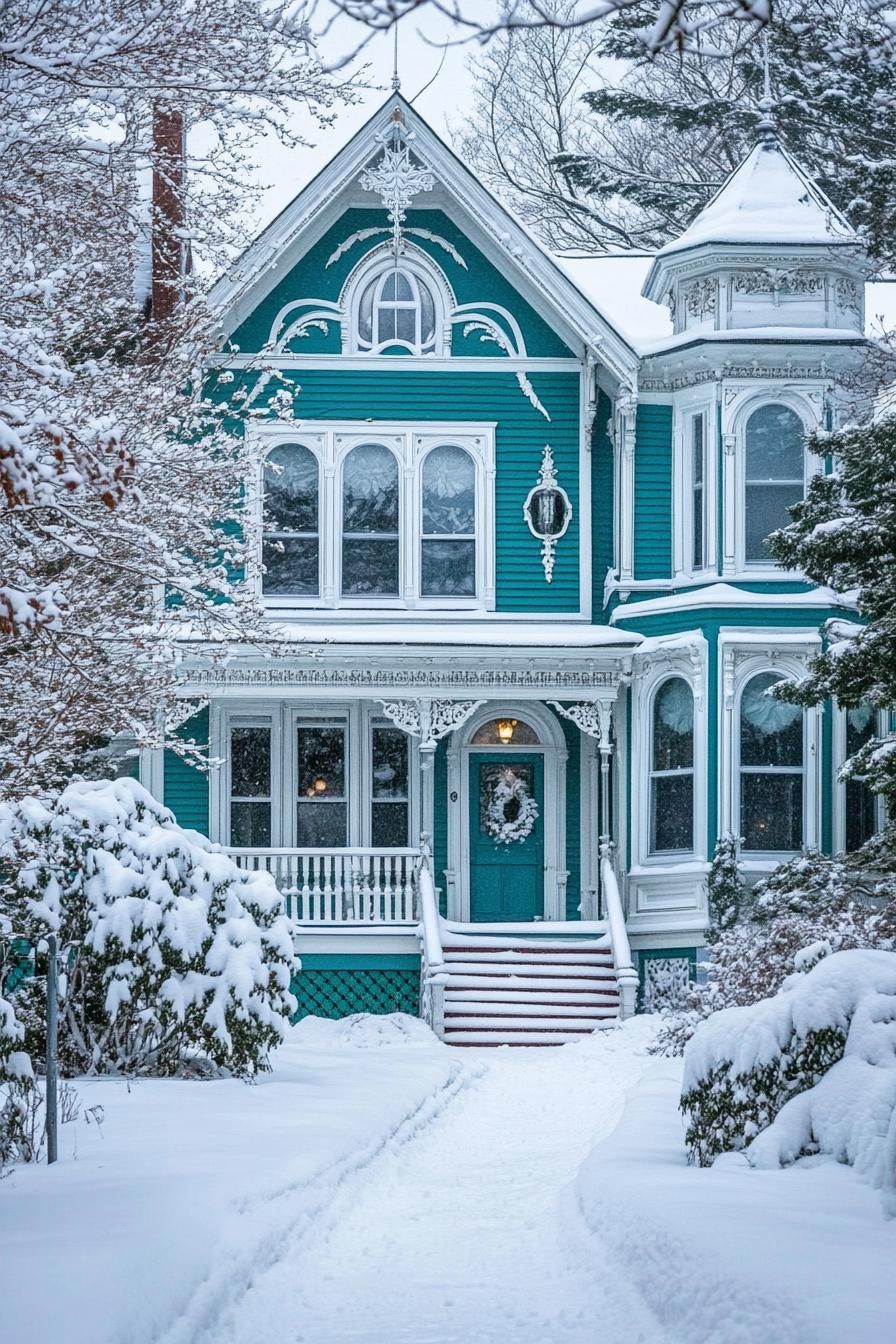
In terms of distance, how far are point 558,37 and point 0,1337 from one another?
108ft

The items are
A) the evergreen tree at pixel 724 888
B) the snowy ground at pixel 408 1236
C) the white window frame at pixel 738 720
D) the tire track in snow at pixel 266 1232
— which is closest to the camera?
the snowy ground at pixel 408 1236

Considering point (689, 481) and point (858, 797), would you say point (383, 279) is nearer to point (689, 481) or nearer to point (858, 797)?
point (689, 481)

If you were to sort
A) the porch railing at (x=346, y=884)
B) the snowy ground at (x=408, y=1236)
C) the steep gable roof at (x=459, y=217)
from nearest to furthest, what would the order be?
the snowy ground at (x=408, y=1236)
the porch railing at (x=346, y=884)
the steep gable roof at (x=459, y=217)

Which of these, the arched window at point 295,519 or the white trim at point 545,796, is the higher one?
the arched window at point 295,519

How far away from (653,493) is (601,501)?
0.75 meters

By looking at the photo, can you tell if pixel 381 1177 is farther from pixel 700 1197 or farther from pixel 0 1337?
pixel 0 1337

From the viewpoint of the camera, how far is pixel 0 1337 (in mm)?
6027

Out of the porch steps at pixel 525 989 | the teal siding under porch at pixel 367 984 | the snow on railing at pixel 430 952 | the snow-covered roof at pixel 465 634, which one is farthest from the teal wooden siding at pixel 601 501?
the teal siding under porch at pixel 367 984

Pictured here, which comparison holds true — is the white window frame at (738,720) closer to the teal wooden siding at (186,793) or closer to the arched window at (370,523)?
the arched window at (370,523)

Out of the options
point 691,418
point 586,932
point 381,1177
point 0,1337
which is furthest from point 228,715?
point 0,1337

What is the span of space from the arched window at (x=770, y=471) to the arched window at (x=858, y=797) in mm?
2049

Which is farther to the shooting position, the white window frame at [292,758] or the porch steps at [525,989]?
the white window frame at [292,758]

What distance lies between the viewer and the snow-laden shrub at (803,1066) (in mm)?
8836

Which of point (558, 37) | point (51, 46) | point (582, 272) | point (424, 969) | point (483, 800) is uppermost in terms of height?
point (558, 37)
